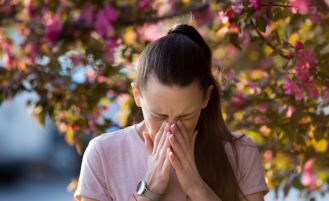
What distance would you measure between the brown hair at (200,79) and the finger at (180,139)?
176mm

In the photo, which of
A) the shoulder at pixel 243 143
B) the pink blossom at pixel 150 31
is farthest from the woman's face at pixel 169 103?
the pink blossom at pixel 150 31

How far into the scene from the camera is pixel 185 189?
139cm

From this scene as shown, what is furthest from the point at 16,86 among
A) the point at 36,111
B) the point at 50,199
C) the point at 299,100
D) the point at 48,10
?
the point at 50,199

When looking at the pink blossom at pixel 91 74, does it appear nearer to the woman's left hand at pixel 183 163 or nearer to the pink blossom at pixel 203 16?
the pink blossom at pixel 203 16

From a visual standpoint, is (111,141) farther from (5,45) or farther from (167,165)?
(5,45)

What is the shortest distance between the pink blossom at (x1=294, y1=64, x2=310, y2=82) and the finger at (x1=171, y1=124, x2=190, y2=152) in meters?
0.63

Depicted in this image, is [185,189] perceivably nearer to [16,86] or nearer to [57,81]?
[57,81]

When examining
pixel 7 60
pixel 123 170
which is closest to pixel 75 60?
pixel 7 60

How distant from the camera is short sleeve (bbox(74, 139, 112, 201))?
1.44m

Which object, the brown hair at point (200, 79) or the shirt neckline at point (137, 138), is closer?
the brown hair at point (200, 79)

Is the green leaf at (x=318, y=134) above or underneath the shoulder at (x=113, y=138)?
underneath

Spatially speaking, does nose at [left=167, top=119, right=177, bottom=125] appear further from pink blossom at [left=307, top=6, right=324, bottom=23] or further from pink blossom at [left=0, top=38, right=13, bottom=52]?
pink blossom at [left=0, top=38, right=13, bottom=52]

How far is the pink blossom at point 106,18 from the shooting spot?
104 inches

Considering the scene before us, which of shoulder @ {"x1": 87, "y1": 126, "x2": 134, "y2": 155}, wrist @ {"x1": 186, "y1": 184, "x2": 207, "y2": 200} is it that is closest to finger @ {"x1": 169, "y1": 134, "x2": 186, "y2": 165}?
wrist @ {"x1": 186, "y1": 184, "x2": 207, "y2": 200}
